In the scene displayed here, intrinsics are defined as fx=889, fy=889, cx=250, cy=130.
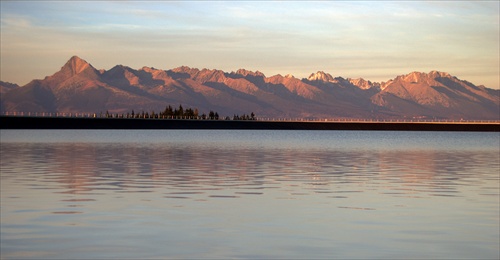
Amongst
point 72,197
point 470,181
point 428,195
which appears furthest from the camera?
point 470,181

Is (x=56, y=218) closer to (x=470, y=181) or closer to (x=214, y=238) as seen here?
(x=214, y=238)

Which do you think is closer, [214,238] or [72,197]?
[214,238]

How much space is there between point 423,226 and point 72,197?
14.3 metres

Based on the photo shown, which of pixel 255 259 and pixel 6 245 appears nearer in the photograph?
pixel 255 259

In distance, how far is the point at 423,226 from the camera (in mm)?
25047

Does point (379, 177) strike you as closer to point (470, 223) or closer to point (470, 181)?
point (470, 181)

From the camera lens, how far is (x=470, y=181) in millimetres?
44844

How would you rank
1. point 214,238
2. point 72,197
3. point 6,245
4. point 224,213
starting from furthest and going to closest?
1. point 72,197
2. point 224,213
3. point 214,238
4. point 6,245

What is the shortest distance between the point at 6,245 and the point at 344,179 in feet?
88.3

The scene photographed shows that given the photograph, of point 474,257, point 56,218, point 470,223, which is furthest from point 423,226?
point 56,218

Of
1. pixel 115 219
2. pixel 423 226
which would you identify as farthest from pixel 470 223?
pixel 115 219

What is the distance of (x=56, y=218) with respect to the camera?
26359 mm

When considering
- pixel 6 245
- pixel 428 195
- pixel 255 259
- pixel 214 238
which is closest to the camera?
pixel 255 259

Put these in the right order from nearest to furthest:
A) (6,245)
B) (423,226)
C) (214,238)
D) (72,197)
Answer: (6,245)
(214,238)
(423,226)
(72,197)
